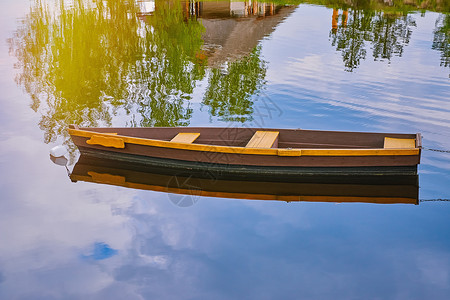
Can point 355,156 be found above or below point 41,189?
above

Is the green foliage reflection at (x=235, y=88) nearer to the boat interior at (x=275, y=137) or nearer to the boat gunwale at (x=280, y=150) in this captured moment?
the boat interior at (x=275, y=137)

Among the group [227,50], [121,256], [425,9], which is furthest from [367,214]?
[425,9]

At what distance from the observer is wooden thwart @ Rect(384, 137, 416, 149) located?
34.8ft

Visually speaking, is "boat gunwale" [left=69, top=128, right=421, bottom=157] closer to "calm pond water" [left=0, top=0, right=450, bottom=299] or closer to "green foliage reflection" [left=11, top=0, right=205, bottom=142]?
"calm pond water" [left=0, top=0, right=450, bottom=299]

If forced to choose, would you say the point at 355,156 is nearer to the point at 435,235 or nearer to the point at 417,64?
the point at 435,235

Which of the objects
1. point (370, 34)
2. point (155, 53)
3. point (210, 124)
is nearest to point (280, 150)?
point (210, 124)

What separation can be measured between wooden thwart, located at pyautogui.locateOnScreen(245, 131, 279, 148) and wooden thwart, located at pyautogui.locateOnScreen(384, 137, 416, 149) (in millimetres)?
2485

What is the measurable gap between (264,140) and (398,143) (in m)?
3.00

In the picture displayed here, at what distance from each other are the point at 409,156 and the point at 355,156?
1.12 m

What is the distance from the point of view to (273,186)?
10.6m

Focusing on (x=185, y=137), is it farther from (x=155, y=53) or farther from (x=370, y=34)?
(x=370, y=34)

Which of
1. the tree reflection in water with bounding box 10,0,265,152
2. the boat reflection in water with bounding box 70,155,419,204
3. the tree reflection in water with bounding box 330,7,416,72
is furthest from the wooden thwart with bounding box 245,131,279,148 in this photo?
the tree reflection in water with bounding box 330,7,416,72

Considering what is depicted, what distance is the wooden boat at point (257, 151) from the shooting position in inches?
408

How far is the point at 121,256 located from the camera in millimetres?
8031
